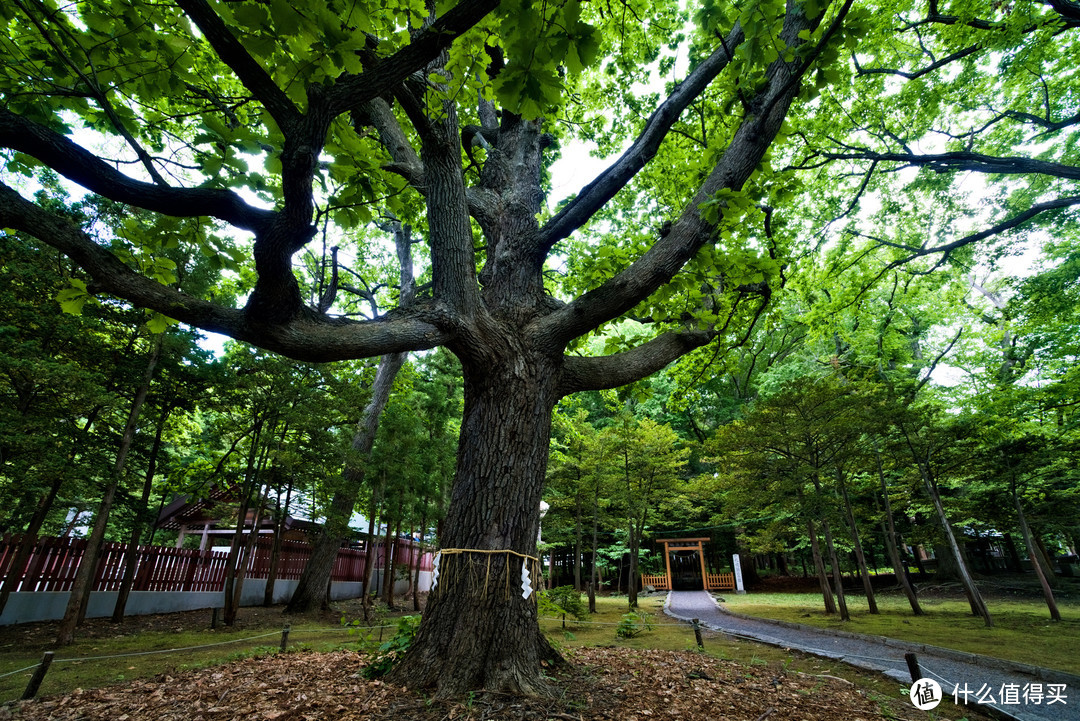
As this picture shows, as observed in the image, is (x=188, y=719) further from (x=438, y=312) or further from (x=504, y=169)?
(x=504, y=169)

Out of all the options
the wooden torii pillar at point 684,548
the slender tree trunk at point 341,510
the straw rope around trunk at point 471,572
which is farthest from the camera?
the wooden torii pillar at point 684,548

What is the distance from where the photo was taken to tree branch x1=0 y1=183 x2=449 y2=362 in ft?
6.41

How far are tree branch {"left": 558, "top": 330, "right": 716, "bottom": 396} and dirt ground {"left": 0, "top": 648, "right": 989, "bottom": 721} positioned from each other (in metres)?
1.93

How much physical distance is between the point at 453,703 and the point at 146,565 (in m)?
9.90

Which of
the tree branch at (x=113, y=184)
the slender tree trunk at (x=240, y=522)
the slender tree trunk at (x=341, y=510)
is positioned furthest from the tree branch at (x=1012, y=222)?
the slender tree trunk at (x=240, y=522)

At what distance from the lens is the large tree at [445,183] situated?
187 cm

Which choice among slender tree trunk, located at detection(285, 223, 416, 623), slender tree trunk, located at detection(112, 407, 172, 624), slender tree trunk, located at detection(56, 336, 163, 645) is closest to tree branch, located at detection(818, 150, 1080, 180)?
slender tree trunk, located at detection(285, 223, 416, 623)

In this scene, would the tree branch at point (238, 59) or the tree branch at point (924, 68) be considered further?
the tree branch at point (924, 68)

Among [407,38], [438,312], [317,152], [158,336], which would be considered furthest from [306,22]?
[158,336]

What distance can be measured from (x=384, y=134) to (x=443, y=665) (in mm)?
3660

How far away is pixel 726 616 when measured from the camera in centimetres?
1171

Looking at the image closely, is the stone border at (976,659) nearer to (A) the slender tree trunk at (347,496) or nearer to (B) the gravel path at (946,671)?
(B) the gravel path at (946,671)

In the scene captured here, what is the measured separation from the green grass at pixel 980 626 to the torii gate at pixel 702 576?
708 centimetres

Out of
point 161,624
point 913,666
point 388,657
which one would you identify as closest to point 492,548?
point 388,657
